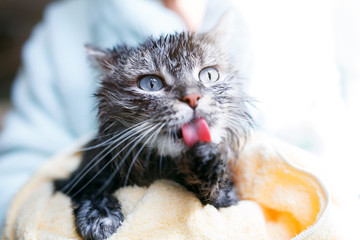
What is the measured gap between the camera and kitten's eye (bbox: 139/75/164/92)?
0.83 meters

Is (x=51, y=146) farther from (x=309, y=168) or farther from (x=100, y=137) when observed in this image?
(x=309, y=168)

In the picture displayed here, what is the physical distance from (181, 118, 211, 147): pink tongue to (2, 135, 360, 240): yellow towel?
18 centimetres

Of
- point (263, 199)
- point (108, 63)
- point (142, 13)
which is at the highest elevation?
point (142, 13)

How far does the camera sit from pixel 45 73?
1.79 m

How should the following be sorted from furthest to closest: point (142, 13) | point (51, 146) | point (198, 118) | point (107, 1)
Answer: point (51, 146) → point (107, 1) → point (142, 13) → point (198, 118)

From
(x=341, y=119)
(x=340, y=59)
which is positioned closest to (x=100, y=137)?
(x=341, y=119)

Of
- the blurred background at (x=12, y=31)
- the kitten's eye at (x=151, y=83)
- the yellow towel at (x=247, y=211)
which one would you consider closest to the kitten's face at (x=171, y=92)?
the kitten's eye at (x=151, y=83)

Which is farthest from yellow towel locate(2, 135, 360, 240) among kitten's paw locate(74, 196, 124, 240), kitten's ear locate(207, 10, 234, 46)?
kitten's ear locate(207, 10, 234, 46)

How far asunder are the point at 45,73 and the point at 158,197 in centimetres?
128

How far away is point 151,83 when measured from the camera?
0.85 metres

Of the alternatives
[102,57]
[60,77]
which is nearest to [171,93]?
[102,57]

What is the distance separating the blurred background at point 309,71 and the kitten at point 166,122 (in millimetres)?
215

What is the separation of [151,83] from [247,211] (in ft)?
1.39

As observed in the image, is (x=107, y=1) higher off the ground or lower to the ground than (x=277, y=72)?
higher
